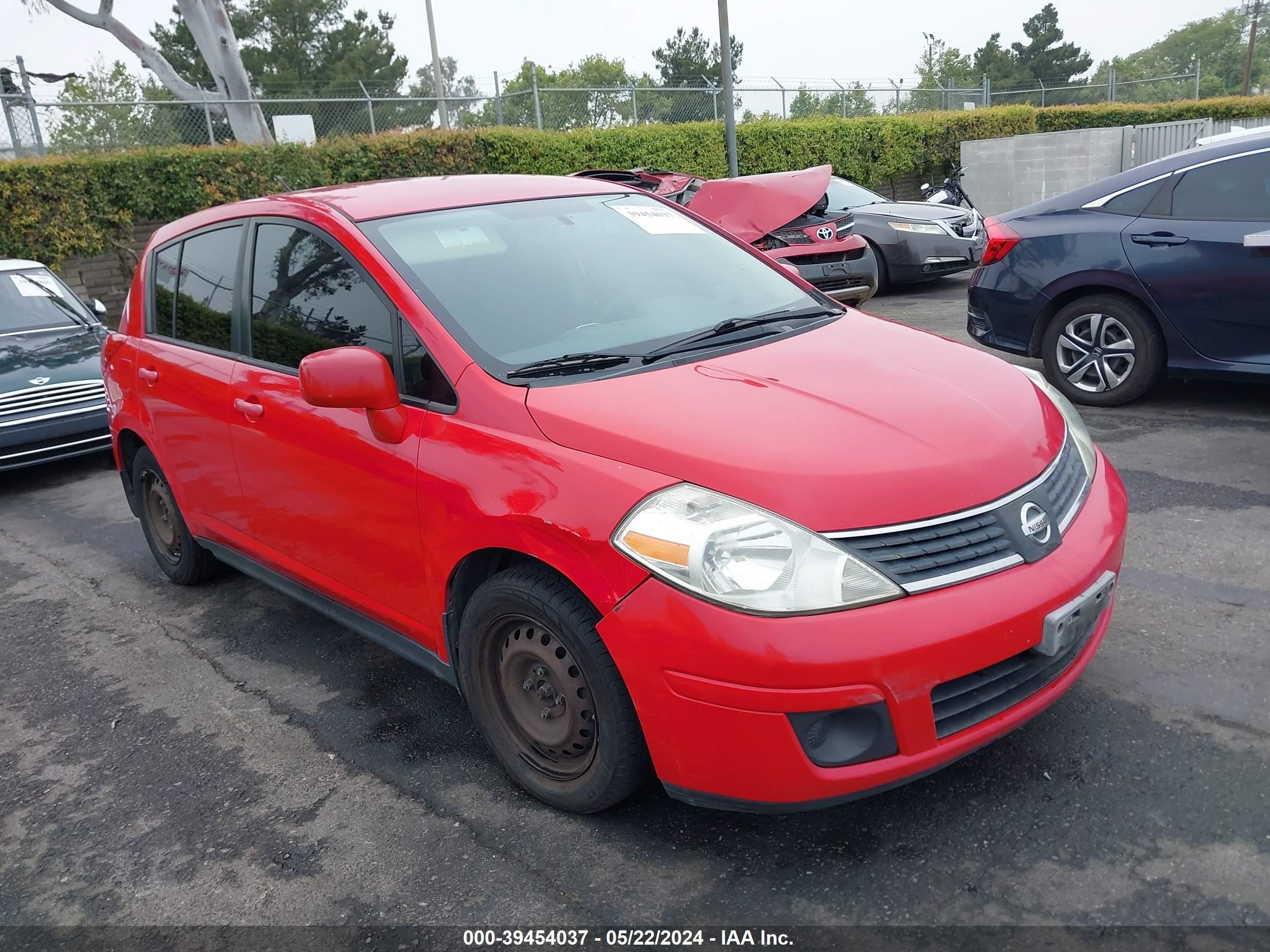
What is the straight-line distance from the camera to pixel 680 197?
1098 cm

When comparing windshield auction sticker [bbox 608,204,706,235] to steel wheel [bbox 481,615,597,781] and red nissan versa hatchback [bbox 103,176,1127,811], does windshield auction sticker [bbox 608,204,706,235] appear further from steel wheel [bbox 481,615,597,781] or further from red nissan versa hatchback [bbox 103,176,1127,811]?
steel wheel [bbox 481,615,597,781]

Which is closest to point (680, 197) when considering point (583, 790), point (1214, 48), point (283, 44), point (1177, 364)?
point (1177, 364)

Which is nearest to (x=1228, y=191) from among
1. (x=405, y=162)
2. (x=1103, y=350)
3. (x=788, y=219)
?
(x=1103, y=350)

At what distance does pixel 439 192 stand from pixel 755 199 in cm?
417

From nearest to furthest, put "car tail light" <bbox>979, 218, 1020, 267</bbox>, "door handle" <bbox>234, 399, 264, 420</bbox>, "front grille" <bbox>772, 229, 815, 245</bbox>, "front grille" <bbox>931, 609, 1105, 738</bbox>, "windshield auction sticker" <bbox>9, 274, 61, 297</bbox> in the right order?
"front grille" <bbox>931, 609, 1105, 738</bbox> → "door handle" <bbox>234, 399, 264, 420</bbox> → "car tail light" <bbox>979, 218, 1020, 267</bbox> → "windshield auction sticker" <bbox>9, 274, 61, 297</bbox> → "front grille" <bbox>772, 229, 815, 245</bbox>

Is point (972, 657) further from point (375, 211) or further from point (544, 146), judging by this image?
point (544, 146)

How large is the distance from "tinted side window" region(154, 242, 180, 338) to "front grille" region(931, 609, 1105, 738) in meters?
3.52

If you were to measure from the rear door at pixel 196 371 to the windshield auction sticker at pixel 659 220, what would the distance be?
1444mm

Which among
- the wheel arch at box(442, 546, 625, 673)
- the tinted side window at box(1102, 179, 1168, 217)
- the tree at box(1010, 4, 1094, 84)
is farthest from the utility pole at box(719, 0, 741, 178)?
the tree at box(1010, 4, 1094, 84)

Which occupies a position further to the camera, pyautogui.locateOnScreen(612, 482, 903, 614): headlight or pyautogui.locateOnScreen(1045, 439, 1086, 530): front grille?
pyautogui.locateOnScreen(1045, 439, 1086, 530): front grille

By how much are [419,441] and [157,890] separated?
53.1 inches

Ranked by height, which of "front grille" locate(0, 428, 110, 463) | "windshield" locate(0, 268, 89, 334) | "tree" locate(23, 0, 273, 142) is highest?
"tree" locate(23, 0, 273, 142)

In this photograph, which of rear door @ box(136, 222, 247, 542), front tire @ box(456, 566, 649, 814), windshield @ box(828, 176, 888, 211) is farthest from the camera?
windshield @ box(828, 176, 888, 211)

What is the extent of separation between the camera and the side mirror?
115 inches
